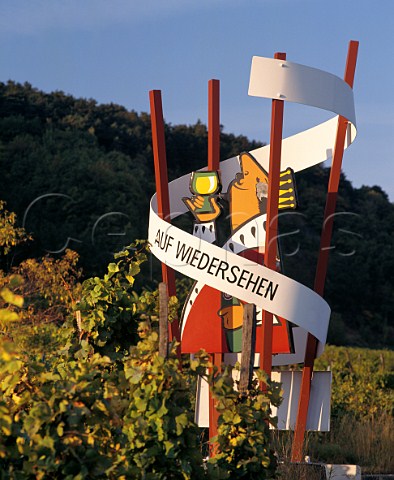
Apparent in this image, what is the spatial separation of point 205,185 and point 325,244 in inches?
58.9

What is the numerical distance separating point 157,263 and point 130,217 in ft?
7.03

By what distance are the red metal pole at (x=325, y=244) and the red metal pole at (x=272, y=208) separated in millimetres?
845

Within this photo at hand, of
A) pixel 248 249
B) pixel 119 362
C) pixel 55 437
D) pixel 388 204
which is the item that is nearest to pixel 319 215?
pixel 388 204

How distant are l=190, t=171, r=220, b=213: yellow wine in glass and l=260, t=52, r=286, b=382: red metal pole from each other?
31.4 inches

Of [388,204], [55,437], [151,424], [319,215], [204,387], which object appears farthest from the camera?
[388,204]

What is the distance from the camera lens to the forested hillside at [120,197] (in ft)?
93.1

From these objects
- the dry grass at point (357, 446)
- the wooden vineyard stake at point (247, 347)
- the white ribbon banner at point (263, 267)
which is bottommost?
the dry grass at point (357, 446)

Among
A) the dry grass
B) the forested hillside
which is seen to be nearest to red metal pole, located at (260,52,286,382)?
the dry grass

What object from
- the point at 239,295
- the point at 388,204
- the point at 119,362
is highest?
the point at 388,204

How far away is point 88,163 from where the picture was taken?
1278 inches

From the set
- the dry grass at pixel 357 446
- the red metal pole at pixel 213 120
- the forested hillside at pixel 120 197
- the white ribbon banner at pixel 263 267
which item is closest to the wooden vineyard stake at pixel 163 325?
the white ribbon banner at pixel 263 267

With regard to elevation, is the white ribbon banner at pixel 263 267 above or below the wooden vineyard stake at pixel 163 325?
above

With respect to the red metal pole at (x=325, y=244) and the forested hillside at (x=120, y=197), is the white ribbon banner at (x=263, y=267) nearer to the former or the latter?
the red metal pole at (x=325, y=244)

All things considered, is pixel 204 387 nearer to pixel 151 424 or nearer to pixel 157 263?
pixel 151 424
